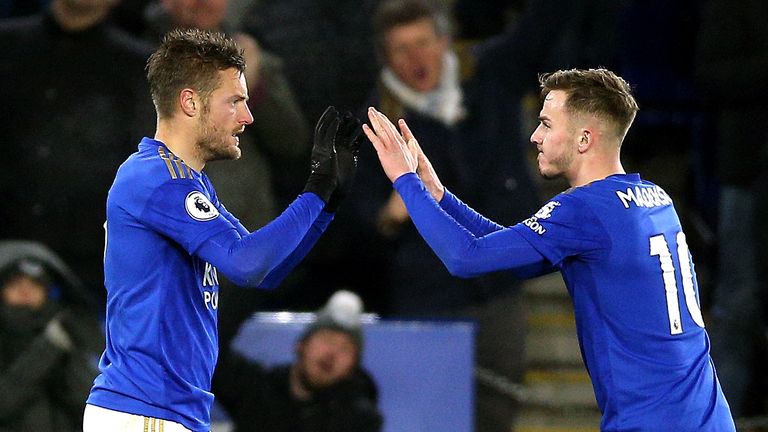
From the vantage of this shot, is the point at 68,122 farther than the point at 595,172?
Yes

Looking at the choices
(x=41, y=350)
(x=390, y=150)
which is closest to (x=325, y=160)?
(x=390, y=150)

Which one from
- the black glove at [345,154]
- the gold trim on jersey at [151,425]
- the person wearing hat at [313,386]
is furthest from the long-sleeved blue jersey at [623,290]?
the person wearing hat at [313,386]

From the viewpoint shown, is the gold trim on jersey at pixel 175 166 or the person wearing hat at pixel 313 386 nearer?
the gold trim on jersey at pixel 175 166

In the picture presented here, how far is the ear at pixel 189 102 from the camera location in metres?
3.43

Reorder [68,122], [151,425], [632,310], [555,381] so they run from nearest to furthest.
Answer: [151,425] < [632,310] < [68,122] < [555,381]

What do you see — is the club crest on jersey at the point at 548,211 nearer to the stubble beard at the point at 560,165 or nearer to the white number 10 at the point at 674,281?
the stubble beard at the point at 560,165

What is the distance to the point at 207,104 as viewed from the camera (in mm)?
3449

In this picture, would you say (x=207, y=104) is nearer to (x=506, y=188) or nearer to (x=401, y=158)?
(x=401, y=158)

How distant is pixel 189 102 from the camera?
3436 millimetres

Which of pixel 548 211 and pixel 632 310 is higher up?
pixel 548 211

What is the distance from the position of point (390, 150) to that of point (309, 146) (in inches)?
102

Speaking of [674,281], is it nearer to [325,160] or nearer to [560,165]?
[560,165]

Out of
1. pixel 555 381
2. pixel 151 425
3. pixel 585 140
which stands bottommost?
pixel 555 381

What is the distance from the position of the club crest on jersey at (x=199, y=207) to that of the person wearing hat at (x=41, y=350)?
2775 mm
